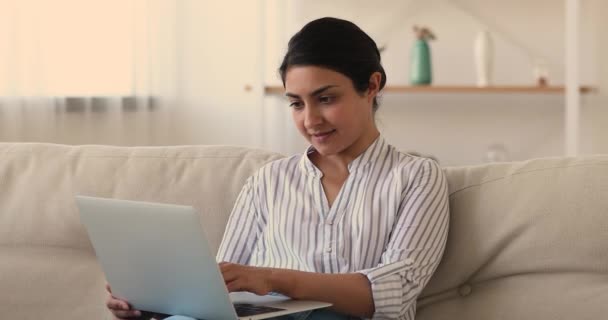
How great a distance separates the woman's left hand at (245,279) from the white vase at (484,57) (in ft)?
9.08

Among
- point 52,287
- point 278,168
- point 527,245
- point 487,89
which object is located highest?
point 487,89

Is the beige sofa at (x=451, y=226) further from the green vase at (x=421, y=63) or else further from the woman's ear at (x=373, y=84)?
the green vase at (x=421, y=63)

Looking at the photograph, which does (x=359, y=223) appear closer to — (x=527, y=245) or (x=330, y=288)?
(x=330, y=288)

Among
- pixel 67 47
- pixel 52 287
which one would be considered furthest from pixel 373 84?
pixel 67 47

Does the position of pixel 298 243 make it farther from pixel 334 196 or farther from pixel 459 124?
pixel 459 124

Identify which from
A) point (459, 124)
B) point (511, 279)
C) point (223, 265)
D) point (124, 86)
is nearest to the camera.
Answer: point (223, 265)

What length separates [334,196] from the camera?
5.47 feet

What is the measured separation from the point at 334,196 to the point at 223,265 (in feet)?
0.99

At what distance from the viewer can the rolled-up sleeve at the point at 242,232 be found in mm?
1720

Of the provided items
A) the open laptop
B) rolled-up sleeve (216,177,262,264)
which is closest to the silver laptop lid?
the open laptop

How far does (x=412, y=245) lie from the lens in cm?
153

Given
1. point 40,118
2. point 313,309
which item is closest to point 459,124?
point 40,118

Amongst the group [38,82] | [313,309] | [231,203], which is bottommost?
[313,309]

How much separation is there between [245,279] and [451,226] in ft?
1.34
